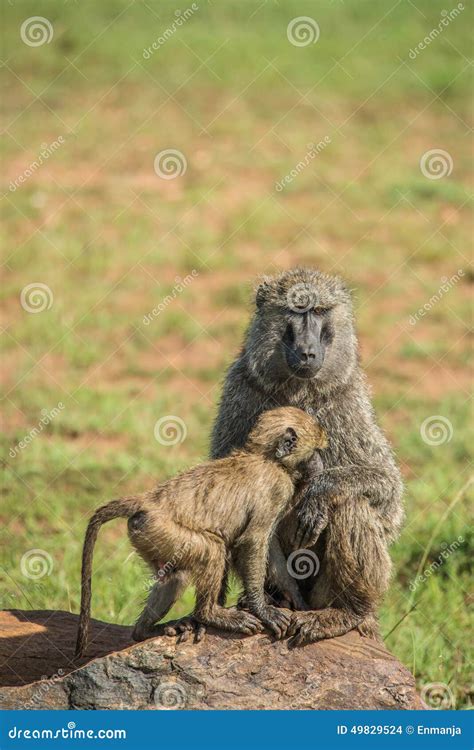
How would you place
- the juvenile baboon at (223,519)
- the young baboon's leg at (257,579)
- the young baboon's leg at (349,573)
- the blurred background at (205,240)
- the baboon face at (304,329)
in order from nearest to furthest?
the juvenile baboon at (223,519) < the young baboon's leg at (257,579) < the young baboon's leg at (349,573) < the baboon face at (304,329) < the blurred background at (205,240)

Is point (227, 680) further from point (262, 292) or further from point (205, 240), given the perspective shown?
point (205, 240)

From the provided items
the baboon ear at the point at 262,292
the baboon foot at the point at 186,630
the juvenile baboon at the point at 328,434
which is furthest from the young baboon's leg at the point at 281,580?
the baboon ear at the point at 262,292

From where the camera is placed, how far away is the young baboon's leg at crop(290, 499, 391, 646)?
220 inches

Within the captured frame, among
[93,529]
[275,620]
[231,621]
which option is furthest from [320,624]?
[93,529]

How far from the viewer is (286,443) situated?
18.2 ft

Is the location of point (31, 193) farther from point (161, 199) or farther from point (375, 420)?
point (375, 420)

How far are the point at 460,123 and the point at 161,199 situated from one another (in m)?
5.53

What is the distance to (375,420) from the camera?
6316 mm

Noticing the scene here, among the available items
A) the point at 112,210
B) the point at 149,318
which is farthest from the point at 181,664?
the point at 112,210

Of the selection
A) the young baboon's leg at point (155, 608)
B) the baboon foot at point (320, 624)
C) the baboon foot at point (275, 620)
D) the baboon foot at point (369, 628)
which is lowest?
the young baboon's leg at point (155, 608)

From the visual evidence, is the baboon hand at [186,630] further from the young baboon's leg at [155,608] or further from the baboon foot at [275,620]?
the baboon foot at [275,620]

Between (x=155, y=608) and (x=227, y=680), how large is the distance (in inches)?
22.3

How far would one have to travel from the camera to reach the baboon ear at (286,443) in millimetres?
5523

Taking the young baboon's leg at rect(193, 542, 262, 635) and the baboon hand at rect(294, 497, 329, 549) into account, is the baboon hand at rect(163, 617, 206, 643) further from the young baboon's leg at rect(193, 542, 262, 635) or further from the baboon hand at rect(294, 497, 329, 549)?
the baboon hand at rect(294, 497, 329, 549)
